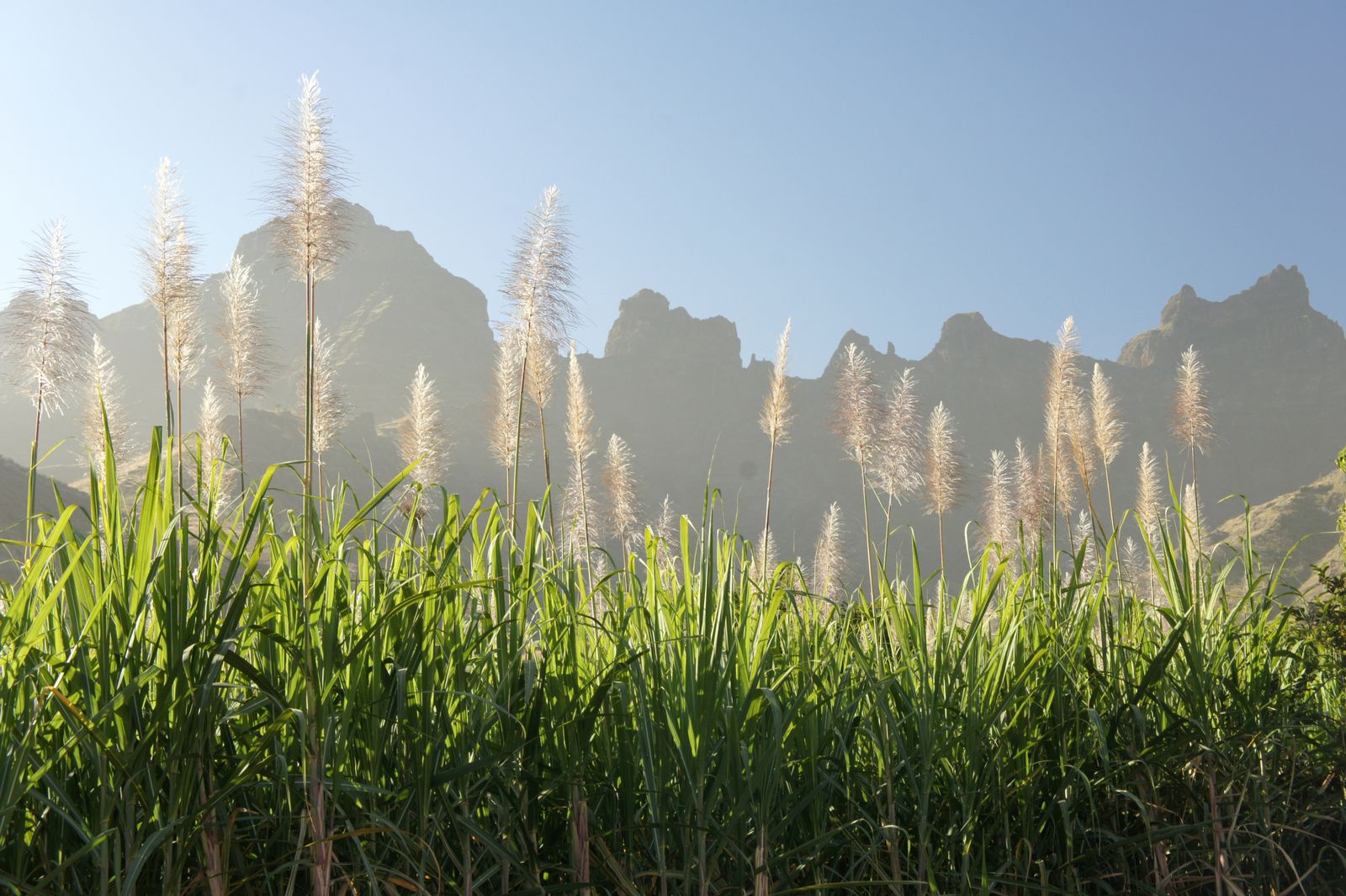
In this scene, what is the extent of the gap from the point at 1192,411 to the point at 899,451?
3.14m

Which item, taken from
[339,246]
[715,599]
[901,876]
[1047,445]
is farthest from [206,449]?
[1047,445]

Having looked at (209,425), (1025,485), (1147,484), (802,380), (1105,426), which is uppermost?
(802,380)

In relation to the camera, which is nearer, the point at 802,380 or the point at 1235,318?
the point at 802,380

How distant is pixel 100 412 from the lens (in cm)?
322

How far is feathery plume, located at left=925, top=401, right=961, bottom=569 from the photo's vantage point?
582 cm

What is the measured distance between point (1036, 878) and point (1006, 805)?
0.25 metres

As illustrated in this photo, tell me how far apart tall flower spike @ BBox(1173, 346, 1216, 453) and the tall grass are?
5221mm

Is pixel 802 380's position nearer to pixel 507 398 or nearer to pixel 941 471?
pixel 941 471

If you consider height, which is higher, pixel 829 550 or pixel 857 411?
pixel 857 411

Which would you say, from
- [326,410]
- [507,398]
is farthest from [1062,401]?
[326,410]

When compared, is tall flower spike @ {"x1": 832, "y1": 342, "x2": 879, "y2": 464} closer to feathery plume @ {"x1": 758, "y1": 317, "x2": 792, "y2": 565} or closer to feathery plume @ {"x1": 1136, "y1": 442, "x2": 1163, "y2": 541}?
feathery plume @ {"x1": 758, "y1": 317, "x2": 792, "y2": 565}

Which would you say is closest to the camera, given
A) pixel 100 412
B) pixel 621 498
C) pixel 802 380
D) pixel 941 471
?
pixel 100 412

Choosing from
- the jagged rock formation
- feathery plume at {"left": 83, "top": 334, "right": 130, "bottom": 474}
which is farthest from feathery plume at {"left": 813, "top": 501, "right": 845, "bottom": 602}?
the jagged rock formation

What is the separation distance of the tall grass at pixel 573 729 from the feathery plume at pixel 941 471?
3.35m
